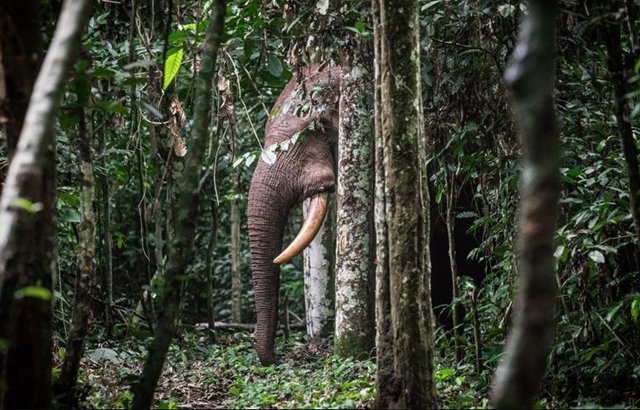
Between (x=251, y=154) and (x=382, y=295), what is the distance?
2790 mm

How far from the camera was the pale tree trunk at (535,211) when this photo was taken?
2.35 meters

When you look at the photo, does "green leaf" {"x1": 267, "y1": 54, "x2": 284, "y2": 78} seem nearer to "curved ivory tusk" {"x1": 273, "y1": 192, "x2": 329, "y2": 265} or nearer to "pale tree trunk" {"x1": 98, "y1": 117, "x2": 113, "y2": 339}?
"pale tree trunk" {"x1": 98, "y1": 117, "x2": 113, "y2": 339}

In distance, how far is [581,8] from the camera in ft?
17.2

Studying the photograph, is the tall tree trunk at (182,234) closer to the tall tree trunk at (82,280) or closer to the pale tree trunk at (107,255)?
the tall tree trunk at (82,280)

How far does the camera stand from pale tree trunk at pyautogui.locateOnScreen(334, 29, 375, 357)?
6328 mm

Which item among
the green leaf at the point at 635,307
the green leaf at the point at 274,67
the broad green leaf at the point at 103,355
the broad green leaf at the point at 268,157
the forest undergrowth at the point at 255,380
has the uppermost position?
the green leaf at the point at 274,67

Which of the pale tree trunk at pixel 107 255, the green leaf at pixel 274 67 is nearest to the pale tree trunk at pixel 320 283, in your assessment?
the pale tree trunk at pixel 107 255

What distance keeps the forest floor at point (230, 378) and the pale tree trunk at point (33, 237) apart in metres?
0.88

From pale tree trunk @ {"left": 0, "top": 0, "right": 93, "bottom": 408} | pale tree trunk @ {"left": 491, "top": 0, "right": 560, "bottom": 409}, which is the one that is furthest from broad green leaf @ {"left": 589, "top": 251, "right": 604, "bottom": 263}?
pale tree trunk @ {"left": 0, "top": 0, "right": 93, "bottom": 408}

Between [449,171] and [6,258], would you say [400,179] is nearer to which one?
[6,258]

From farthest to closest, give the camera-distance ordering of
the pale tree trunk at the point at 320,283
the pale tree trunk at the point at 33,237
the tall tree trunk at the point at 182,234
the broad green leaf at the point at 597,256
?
the pale tree trunk at the point at 320,283
the broad green leaf at the point at 597,256
the tall tree trunk at the point at 182,234
the pale tree trunk at the point at 33,237

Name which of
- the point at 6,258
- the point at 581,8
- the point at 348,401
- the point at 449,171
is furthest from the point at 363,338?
the point at 6,258

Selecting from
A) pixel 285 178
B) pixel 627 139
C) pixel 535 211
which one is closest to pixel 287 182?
pixel 285 178

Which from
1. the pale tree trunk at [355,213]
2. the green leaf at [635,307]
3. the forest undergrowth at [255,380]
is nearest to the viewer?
the green leaf at [635,307]
